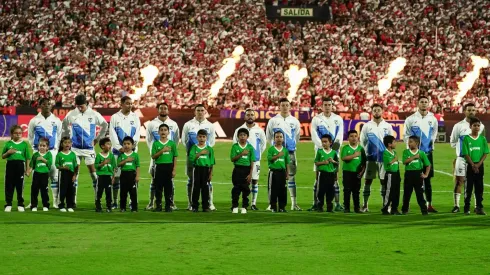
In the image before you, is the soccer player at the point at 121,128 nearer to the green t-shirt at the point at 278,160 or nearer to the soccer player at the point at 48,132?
the soccer player at the point at 48,132

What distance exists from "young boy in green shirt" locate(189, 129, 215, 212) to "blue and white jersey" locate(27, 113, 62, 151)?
2.80 meters

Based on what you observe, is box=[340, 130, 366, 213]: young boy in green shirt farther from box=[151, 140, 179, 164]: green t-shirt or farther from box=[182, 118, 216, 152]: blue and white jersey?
box=[151, 140, 179, 164]: green t-shirt

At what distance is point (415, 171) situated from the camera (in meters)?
15.9

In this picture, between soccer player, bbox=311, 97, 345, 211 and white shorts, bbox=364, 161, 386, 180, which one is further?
soccer player, bbox=311, 97, 345, 211

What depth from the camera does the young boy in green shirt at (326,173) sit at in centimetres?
1636

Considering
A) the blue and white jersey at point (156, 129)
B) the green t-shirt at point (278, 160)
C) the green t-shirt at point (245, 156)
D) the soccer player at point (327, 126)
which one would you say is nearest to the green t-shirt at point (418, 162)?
the soccer player at point (327, 126)

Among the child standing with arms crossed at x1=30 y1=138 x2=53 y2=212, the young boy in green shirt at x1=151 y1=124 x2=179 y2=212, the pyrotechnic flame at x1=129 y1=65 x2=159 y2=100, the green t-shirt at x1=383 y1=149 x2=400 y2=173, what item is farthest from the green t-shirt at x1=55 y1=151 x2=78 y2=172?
the pyrotechnic flame at x1=129 y1=65 x2=159 y2=100

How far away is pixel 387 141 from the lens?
16391 mm

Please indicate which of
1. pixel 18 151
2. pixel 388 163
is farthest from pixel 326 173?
pixel 18 151

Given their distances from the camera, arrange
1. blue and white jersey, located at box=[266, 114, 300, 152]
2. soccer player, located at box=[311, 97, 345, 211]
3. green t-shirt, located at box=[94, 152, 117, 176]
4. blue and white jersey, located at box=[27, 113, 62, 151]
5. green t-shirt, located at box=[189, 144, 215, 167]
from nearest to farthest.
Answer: green t-shirt, located at box=[94, 152, 117, 176], green t-shirt, located at box=[189, 144, 215, 167], blue and white jersey, located at box=[27, 113, 62, 151], soccer player, located at box=[311, 97, 345, 211], blue and white jersey, located at box=[266, 114, 300, 152]

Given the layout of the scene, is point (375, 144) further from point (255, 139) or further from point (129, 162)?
point (129, 162)

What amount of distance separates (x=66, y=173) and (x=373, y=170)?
5.75m

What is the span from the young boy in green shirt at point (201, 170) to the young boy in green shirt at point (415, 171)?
3591mm

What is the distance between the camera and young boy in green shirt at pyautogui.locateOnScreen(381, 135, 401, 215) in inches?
631
